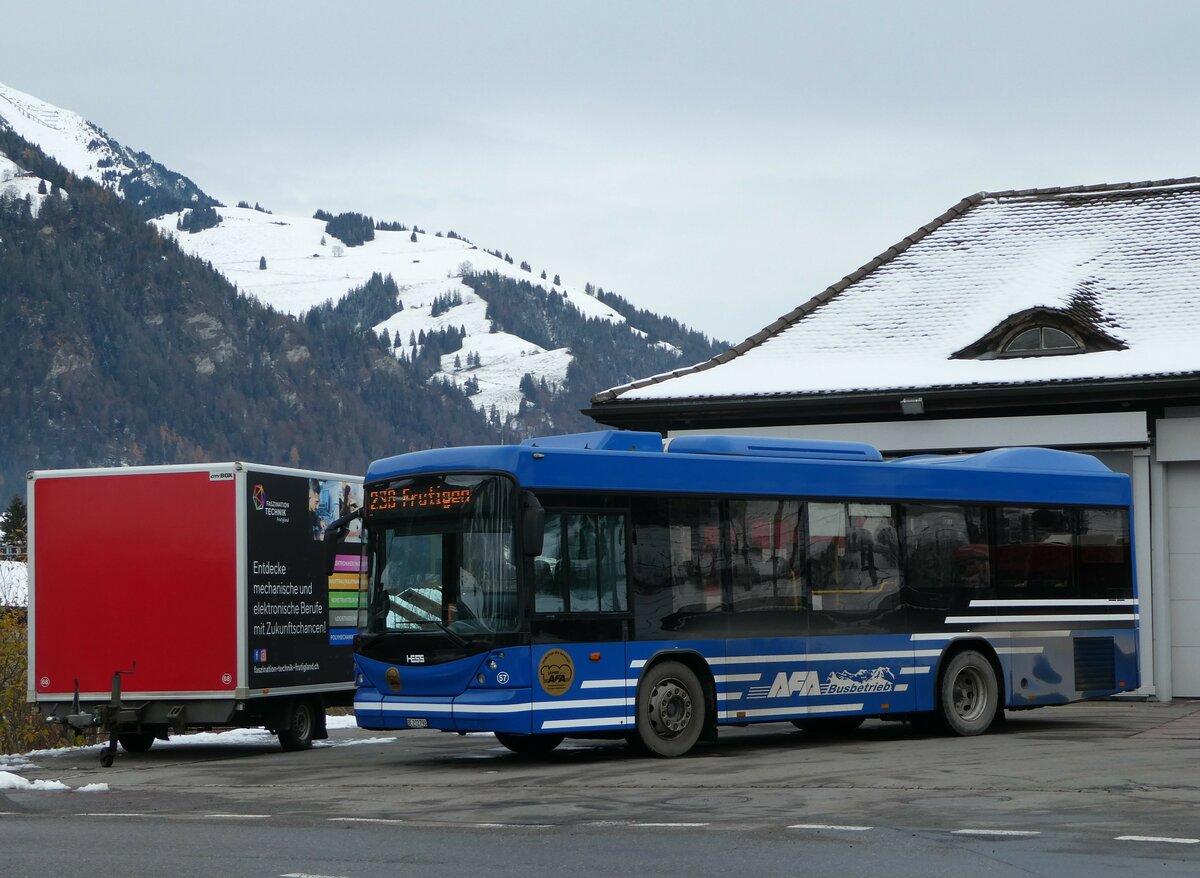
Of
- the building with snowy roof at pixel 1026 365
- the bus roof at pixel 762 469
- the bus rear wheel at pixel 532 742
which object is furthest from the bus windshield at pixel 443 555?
the building with snowy roof at pixel 1026 365

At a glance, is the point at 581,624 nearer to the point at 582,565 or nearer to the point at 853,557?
the point at 582,565

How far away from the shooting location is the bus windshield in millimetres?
16000

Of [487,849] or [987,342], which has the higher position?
[987,342]

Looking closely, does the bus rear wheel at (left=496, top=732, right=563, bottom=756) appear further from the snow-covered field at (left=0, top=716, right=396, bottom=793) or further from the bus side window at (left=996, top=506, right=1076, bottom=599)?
the bus side window at (left=996, top=506, right=1076, bottom=599)

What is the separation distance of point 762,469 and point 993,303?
1242 cm

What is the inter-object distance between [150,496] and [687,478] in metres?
5.55

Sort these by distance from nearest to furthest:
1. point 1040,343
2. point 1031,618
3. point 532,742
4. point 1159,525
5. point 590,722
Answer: point 590,722, point 532,742, point 1031,618, point 1159,525, point 1040,343

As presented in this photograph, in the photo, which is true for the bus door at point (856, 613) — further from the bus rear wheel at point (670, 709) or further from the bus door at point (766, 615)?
the bus rear wheel at point (670, 709)

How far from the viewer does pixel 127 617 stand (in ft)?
62.4

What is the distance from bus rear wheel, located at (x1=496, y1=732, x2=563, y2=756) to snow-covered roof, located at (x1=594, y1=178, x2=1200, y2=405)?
29.4ft

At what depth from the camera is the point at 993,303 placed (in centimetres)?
2902

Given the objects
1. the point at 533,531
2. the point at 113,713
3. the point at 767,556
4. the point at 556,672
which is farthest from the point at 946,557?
the point at 113,713

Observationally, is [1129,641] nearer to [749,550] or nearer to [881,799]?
[749,550]

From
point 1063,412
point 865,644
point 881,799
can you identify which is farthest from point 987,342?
point 881,799
